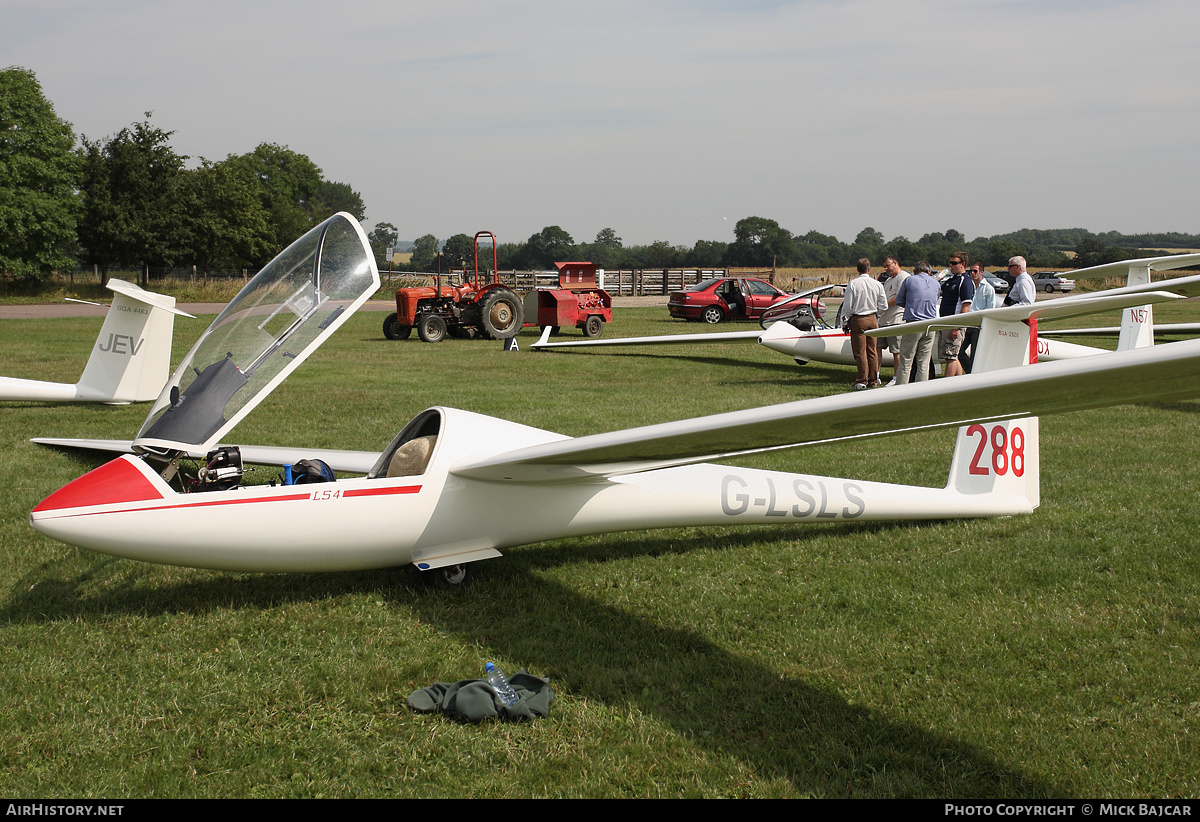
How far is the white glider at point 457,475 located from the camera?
121 inches

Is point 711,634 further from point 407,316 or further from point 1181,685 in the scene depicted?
point 407,316

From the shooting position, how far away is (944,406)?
2.71 meters

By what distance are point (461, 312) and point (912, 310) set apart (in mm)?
12915

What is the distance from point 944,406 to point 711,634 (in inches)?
77.0

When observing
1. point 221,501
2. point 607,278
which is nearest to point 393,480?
point 221,501

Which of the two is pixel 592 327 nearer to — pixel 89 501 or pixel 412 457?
pixel 412 457

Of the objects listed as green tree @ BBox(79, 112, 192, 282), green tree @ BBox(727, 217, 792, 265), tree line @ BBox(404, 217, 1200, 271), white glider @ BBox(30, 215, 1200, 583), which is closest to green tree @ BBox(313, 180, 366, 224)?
tree line @ BBox(404, 217, 1200, 271)

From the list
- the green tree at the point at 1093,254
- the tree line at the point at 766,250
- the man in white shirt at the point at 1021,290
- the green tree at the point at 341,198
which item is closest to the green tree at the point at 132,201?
the tree line at the point at 766,250

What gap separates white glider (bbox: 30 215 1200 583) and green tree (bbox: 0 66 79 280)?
50.4 meters

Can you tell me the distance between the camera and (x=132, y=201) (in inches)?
2040

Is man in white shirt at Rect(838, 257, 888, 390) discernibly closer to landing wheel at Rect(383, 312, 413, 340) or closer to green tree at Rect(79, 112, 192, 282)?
landing wheel at Rect(383, 312, 413, 340)

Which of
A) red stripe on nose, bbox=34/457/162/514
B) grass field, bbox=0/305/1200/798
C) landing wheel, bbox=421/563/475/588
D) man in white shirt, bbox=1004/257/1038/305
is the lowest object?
grass field, bbox=0/305/1200/798

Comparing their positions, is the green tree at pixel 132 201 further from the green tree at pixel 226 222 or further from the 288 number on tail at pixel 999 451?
the 288 number on tail at pixel 999 451

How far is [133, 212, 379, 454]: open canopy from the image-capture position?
487 cm
